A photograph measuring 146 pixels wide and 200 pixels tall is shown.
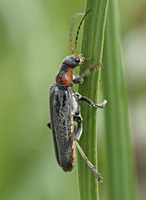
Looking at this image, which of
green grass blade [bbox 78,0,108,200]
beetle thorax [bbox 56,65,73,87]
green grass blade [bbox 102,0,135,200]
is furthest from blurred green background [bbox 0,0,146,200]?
green grass blade [bbox 78,0,108,200]

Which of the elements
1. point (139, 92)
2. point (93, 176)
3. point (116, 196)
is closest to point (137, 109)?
point (139, 92)

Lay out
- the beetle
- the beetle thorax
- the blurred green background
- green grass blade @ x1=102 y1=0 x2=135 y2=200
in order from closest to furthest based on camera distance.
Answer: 1. green grass blade @ x1=102 y1=0 x2=135 y2=200
2. the beetle
3. the beetle thorax
4. the blurred green background

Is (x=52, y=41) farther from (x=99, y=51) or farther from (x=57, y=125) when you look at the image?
(x=99, y=51)

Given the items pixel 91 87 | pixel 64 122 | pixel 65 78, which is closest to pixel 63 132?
pixel 64 122

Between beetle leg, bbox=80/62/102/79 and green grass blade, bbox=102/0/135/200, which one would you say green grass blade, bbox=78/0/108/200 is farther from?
green grass blade, bbox=102/0/135/200

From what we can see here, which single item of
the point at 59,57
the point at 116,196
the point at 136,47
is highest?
the point at 136,47

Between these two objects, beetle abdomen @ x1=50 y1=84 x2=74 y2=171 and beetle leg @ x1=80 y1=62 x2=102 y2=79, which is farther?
beetle abdomen @ x1=50 y1=84 x2=74 y2=171

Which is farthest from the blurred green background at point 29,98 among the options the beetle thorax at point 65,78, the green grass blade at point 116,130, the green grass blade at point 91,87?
the green grass blade at point 91,87

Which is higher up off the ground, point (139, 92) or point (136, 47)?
point (136, 47)
